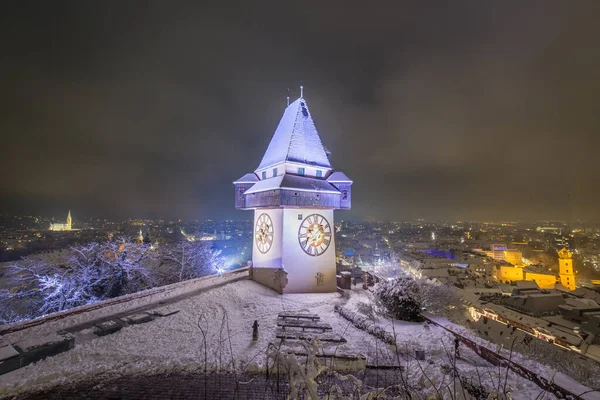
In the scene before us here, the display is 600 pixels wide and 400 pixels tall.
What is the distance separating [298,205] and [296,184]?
3.66 ft

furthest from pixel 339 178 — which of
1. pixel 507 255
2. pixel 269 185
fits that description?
pixel 507 255

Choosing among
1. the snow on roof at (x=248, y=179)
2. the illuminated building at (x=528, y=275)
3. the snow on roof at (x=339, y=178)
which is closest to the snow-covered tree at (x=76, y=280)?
the snow on roof at (x=248, y=179)

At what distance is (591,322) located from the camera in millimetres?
19047

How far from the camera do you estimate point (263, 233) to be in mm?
15828

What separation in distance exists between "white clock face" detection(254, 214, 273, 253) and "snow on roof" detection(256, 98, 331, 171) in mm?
3293

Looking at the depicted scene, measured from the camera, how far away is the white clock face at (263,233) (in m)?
15.2

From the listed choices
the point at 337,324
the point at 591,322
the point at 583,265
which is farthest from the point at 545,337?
the point at 583,265

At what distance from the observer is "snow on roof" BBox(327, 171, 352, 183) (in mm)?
15938

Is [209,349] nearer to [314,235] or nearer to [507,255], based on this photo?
[314,235]

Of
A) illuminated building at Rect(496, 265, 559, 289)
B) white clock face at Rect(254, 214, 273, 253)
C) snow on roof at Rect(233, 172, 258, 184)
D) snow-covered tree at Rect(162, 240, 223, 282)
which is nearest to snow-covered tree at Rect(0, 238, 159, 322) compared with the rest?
snow-covered tree at Rect(162, 240, 223, 282)

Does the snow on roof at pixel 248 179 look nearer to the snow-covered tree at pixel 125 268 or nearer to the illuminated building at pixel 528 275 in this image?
the snow-covered tree at pixel 125 268

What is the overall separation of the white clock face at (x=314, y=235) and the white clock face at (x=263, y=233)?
1.88 meters

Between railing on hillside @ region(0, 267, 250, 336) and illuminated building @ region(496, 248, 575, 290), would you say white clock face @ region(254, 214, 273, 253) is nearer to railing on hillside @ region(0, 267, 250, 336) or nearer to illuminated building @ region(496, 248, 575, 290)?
railing on hillside @ region(0, 267, 250, 336)

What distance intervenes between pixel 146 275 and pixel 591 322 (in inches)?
1329
